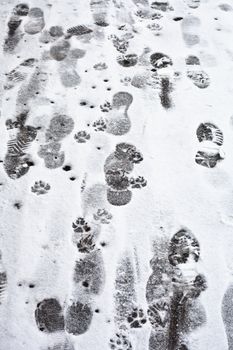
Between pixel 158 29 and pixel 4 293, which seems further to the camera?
pixel 158 29

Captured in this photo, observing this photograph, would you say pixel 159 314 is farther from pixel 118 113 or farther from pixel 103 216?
pixel 118 113

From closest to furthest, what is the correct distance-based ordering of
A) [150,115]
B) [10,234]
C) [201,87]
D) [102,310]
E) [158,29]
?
[102,310] → [10,234] → [150,115] → [201,87] → [158,29]

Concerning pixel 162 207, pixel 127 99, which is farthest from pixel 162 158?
pixel 127 99

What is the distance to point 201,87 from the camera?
176cm

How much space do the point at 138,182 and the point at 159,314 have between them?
49 centimetres

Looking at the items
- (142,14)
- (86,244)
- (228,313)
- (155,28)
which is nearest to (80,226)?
(86,244)

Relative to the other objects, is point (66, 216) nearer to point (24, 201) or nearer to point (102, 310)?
point (24, 201)

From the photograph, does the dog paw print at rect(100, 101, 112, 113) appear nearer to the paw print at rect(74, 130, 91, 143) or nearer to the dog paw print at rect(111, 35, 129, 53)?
the paw print at rect(74, 130, 91, 143)

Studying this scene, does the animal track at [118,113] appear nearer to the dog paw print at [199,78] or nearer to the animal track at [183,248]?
the dog paw print at [199,78]

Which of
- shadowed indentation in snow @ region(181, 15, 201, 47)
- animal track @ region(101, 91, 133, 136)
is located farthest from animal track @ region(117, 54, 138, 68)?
shadowed indentation in snow @ region(181, 15, 201, 47)

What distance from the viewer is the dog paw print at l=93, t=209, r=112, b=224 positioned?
1326mm

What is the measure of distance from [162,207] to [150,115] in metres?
0.47

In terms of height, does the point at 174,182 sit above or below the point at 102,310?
above

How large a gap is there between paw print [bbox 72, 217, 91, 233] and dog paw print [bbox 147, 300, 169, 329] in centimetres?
34
